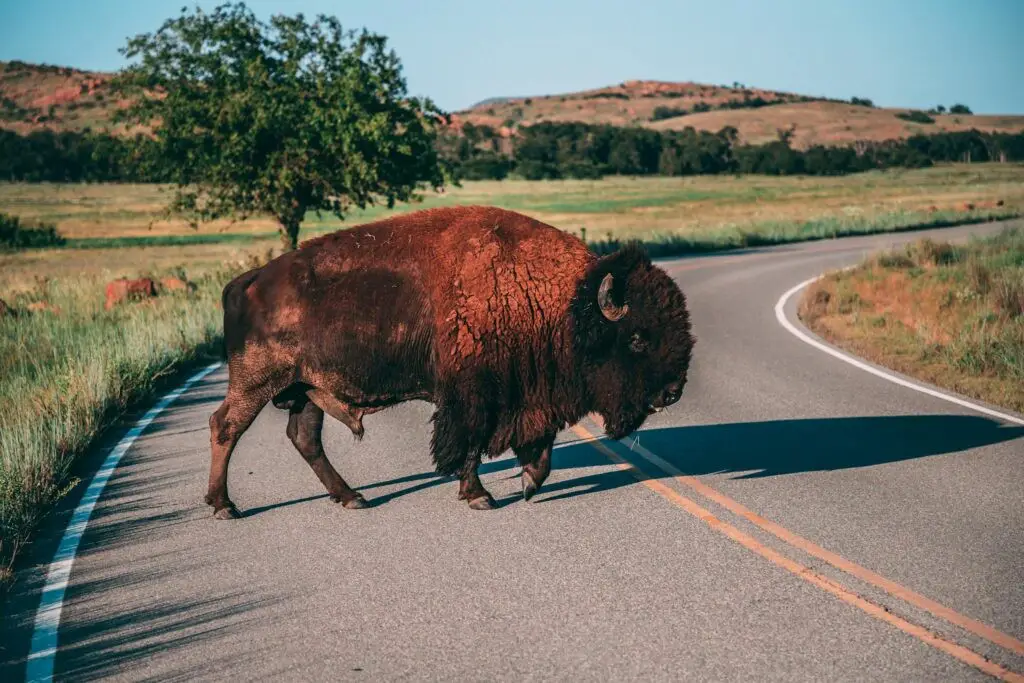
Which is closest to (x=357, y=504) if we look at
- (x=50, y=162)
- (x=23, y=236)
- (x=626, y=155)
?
(x=23, y=236)

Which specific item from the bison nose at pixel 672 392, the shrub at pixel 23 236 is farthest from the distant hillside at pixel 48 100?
the bison nose at pixel 672 392

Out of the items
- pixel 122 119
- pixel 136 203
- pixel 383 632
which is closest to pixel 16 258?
pixel 122 119

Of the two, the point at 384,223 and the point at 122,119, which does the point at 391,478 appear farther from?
the point at 122,119

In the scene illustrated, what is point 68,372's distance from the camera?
12617 millimetres

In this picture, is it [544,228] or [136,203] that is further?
[136,203]

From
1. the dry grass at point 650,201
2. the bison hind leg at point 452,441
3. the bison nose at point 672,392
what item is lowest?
the dry grass at point 650,201

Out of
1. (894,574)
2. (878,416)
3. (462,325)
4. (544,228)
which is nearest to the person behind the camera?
(894,574)

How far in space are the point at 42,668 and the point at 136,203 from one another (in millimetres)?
77537

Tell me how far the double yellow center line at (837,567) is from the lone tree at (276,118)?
58.2ft

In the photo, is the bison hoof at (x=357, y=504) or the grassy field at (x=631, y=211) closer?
the bison hoof at (x=357, y=504)

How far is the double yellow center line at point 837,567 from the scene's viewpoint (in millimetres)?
4961

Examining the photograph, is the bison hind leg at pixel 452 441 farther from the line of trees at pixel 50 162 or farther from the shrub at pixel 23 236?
the line of trees at pixel 50 162

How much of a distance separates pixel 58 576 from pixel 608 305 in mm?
3561

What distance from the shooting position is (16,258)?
44.4 m
